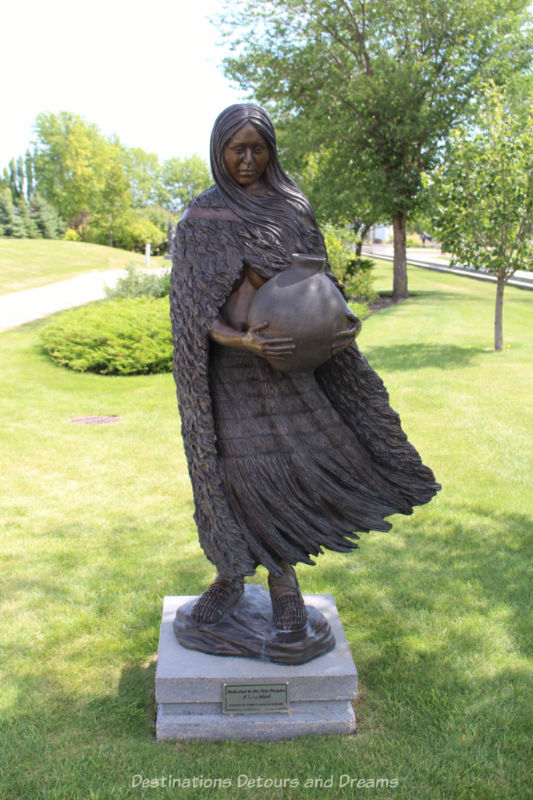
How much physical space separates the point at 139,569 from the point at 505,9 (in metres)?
20.5

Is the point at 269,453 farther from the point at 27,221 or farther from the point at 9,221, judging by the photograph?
the point at 27,221

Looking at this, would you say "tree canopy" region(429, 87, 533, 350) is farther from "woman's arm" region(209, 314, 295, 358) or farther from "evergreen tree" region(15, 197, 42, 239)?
"evergreen tree" region(15, 197, 42, 239)

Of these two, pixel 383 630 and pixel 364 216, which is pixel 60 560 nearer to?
pixel 383 630

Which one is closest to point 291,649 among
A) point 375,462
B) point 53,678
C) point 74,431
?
point 375,462

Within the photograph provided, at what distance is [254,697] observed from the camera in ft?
10.4

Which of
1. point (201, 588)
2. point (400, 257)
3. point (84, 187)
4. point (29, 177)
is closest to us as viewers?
point (201, 588)

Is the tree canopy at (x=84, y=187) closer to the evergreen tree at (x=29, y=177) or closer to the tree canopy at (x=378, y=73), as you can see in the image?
the evergreen tree at (x=29, y=177)

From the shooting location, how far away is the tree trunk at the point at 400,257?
888 inches

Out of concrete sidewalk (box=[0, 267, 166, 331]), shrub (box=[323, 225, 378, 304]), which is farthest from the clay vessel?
shrub (box=[323, 225, 378, 304])

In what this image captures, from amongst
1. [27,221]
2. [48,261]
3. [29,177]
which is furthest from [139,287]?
[29,177]

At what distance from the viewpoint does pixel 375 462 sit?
11.1 feet

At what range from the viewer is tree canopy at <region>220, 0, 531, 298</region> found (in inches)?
771

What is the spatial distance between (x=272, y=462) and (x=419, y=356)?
10541mm

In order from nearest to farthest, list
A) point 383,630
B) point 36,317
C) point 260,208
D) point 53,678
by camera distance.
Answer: point 260,208 → point 53,678 → point 383,630 → point 36,317
